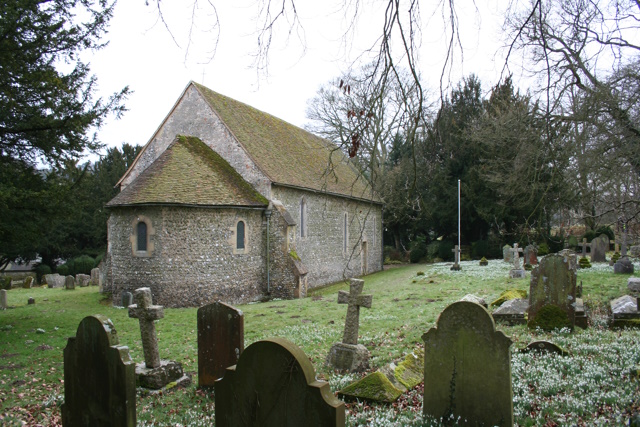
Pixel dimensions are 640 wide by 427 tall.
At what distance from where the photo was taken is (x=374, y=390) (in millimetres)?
5352

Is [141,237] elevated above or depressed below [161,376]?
above

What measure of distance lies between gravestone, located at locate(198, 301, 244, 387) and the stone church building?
8.03m

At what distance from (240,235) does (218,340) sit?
11.7m

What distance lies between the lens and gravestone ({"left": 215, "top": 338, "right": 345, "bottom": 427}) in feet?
10.1

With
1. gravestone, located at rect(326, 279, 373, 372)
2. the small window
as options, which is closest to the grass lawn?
gravestone, located at rect(326, 279, 373, 372)

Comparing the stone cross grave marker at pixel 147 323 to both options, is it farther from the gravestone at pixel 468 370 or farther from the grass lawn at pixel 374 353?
the gravestone at pixel 468 370

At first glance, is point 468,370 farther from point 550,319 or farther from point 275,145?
point 275,145

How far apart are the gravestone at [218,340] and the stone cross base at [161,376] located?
678mm

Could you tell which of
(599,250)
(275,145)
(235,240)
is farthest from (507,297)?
(275,145)

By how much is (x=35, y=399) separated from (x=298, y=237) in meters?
14.2

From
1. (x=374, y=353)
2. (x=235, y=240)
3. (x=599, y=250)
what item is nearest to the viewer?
(x=374, y=353)

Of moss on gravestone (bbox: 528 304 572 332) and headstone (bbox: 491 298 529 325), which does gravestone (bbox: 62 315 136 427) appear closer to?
moss on gravestone (bbox: 528 304 572 332)

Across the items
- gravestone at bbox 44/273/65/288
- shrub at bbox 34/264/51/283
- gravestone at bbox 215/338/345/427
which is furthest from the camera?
shrub at bbox 34/264/51/283

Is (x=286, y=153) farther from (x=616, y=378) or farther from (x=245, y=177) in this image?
(x=616, y=378)
